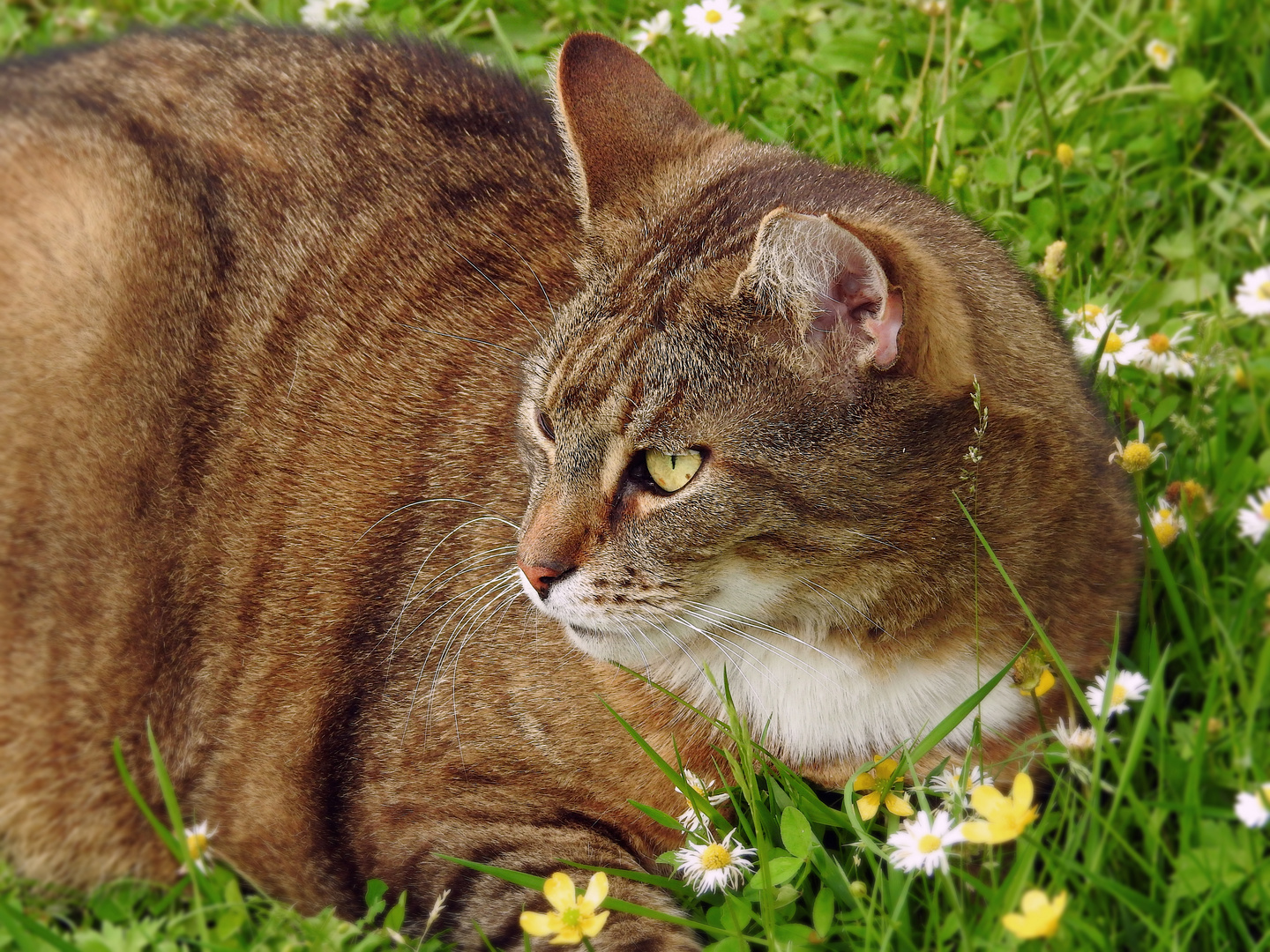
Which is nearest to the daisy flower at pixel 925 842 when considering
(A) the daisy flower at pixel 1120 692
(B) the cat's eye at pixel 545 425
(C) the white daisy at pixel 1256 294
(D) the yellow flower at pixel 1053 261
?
(A) the daisy flower at pixel 1120 692

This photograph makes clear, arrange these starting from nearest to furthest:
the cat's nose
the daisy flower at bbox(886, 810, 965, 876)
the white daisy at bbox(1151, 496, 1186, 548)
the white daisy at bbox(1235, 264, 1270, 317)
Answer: the daisy flower at bbox(886, 810, 965, 876)
the cat's nose
the white daisy at bbox(1151, 496, 1186, 548)
the white daisy at bbox(1235, 264, 1270, 317)

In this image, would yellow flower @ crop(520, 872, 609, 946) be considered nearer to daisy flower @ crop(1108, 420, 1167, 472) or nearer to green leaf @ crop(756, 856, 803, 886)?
green leaf @ crop(756, 856, 803, 886)

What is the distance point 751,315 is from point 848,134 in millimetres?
2101

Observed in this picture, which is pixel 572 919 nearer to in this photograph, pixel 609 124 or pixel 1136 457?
pixel 1136 457

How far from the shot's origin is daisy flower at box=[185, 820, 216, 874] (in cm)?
284

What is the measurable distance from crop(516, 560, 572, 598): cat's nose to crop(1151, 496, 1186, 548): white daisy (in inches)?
53.8

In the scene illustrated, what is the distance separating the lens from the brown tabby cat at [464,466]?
→ 250cm

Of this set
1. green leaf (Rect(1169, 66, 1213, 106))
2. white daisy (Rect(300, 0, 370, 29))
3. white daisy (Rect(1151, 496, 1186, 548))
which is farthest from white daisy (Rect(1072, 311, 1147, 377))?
white daisy (Rect(300, 0, 370, 29))

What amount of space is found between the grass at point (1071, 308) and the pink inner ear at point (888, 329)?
802 millimetres

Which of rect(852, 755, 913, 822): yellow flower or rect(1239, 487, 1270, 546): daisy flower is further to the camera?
rect(1239, 487, 1270, 546): daisy flower

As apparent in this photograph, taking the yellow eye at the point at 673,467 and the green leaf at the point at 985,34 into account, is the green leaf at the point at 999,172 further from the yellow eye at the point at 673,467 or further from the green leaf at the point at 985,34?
the yellow eye at the point at 673,467

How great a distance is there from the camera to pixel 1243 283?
380 cm

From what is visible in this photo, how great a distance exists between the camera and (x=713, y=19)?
4.23 m

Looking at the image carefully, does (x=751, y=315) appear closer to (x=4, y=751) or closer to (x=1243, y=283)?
(x=1243, y=283)
